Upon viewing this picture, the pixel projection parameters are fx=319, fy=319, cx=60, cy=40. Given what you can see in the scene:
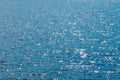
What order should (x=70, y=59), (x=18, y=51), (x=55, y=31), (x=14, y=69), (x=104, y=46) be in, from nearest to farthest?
(x=14, y=69) < (x=70, y=59) < (x=18, y=51) < (x=104, y=46) < (x=55, y=31)

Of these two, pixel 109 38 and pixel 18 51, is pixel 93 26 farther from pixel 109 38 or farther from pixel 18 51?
pixel 18 51

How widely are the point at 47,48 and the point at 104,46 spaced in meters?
14.9

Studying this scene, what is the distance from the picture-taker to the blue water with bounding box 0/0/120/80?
61.4 m

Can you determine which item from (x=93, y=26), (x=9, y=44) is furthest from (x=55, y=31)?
(x=9, y=44)

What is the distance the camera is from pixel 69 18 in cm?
14125

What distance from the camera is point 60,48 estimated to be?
82312 millimetres

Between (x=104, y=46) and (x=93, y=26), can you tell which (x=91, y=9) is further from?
(x=104, y=46)

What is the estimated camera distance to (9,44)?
3364 inches

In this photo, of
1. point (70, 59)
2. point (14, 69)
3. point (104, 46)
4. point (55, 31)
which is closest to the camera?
point (14, 69)

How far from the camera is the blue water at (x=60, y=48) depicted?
61406 millimetres

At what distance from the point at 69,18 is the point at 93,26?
24559 millimetres

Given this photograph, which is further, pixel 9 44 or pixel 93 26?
pixel 93 26

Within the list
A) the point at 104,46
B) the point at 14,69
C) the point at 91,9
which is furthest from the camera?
the point at 91,9

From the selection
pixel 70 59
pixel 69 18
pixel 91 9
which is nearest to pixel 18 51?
pixel 70 59
